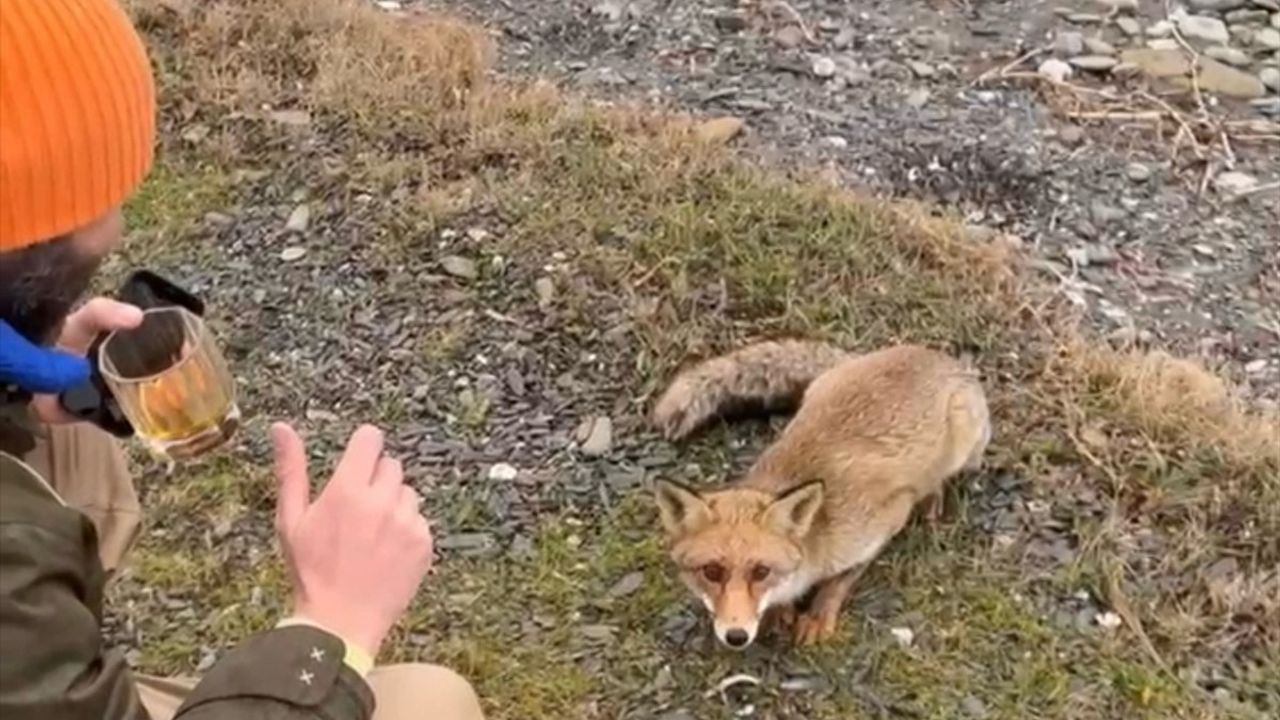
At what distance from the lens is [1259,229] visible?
5.99 meters

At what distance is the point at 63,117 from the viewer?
7.78 ft

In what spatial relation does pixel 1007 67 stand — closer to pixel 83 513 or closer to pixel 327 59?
pixel 327 59

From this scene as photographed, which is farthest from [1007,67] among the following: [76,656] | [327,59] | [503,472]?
[76,656]

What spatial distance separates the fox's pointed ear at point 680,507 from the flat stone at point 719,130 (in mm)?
1936

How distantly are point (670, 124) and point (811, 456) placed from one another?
1722 millimetres

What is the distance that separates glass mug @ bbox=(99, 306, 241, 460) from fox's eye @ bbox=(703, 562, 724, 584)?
141cm

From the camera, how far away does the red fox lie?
4.37 meters

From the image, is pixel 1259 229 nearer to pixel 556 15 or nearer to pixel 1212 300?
pixel 1212 300

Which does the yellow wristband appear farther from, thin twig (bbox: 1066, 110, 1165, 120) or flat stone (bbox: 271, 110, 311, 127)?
thin twig (bbox: 1066, 110, 1165, 120)

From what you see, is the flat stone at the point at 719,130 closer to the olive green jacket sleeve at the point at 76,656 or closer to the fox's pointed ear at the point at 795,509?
the fox's pointed ear at the point at 795,509

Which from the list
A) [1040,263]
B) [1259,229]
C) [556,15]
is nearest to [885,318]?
[1040,263]

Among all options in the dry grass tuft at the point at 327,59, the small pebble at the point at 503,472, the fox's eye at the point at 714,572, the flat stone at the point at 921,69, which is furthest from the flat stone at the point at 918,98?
the fox's eye at the point at 714,572

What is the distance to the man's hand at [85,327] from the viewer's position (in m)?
3.02

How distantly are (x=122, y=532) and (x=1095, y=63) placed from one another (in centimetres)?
456
